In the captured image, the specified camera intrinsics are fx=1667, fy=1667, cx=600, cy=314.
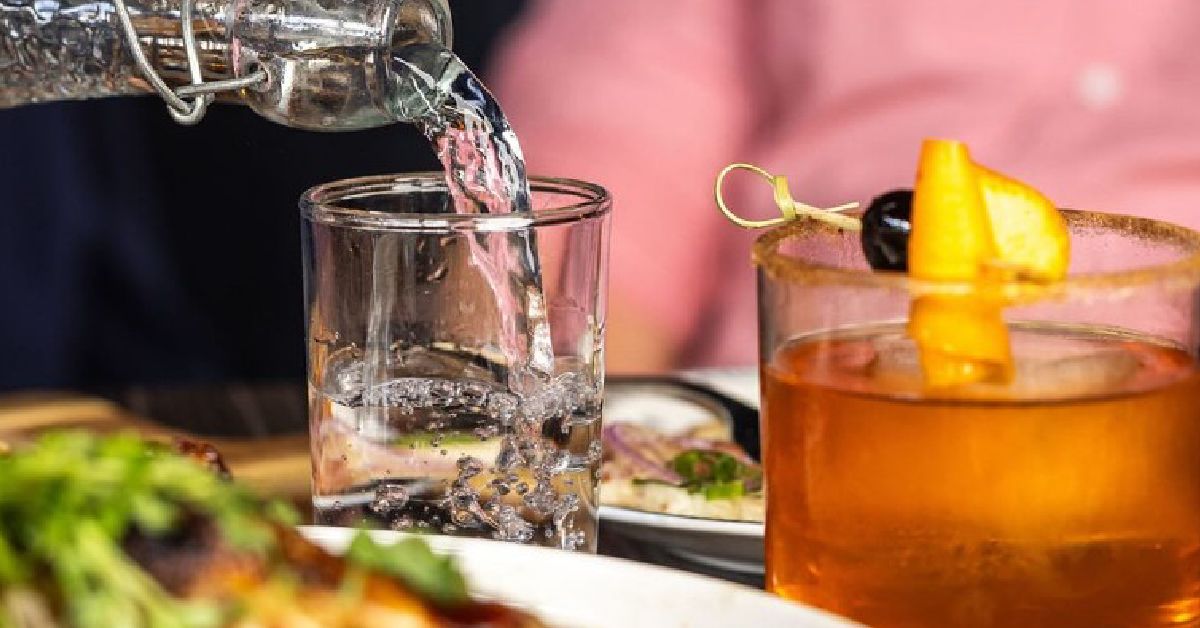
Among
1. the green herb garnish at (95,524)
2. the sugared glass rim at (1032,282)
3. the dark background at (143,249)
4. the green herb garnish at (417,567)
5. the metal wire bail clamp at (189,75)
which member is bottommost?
the dark background at (143,249)

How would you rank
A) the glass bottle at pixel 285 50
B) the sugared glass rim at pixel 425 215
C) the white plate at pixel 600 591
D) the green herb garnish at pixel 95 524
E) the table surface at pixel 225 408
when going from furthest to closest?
1. the table surface at pixel 225 408
2. the glass bottle at pixel 285 50
3. the sugared glass rim at pixel 425 215
4. the white plate at pixel 600 591
5. the green herb garnish at pixel 95 524

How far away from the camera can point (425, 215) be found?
0.60 m

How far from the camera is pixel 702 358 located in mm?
1733

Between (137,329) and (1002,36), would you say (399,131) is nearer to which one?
(137,329)

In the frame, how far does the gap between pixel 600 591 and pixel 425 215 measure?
7.4 inches

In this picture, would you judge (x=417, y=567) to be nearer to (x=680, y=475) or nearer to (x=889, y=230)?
(x=889, y=230)

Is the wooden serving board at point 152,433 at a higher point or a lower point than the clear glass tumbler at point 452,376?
lower

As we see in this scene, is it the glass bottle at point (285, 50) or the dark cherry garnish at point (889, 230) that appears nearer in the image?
the dark cherry garnish at point (889, 230)

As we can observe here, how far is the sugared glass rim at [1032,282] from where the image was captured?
0.48m

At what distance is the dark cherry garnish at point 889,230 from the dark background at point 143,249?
1531mm

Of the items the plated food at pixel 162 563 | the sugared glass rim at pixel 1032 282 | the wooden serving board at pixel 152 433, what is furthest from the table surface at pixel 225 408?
the plated food at pixel 162 563

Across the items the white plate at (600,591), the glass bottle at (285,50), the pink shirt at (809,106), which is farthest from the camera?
the pink shirt at (809,106)

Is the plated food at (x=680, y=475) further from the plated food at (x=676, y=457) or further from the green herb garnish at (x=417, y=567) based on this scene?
the green herb garnish at (x=417, y=567)

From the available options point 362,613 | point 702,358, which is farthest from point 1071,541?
point 702,358
